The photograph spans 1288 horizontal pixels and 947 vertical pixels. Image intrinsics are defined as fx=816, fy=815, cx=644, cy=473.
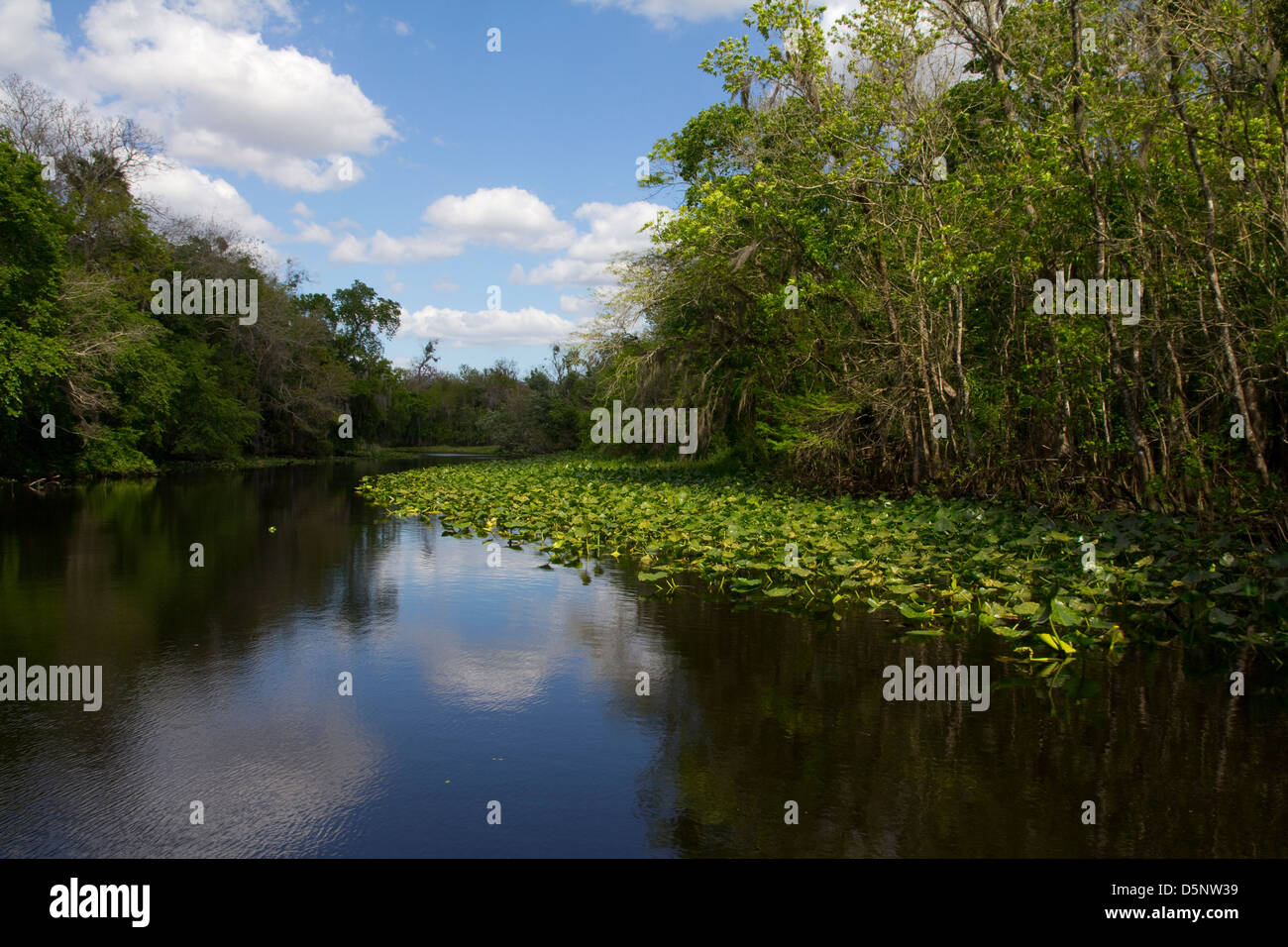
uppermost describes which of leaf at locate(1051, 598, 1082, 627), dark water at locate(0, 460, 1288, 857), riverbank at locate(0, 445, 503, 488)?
riverbank at locate(0, 445, 503, 488)

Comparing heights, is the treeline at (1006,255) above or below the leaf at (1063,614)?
above

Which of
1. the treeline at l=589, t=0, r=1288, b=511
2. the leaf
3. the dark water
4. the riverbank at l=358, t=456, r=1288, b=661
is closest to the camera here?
the dark water

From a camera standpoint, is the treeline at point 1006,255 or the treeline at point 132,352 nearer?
the treeline at point 1006,255

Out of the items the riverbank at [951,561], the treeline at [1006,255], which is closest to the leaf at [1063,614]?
the riverbank at [951,561]

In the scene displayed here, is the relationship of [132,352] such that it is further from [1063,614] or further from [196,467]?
[1063,614]

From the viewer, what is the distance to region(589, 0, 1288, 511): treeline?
941 cm

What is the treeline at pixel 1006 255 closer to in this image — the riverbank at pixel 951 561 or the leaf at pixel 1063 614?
the riverbank at pixel 951 561

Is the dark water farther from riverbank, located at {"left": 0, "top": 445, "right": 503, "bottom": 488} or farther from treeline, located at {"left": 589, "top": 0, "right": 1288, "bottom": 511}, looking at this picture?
riverbank, located at {"left": 0, "top": 445, "right": 503, "bottom": 488}

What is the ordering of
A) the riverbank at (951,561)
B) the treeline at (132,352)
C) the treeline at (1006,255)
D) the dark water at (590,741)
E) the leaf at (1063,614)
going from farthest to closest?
the treeline at (132,352), the treeline at (1006,255), the riverbank at (951,561), the leaf at (1063,614), the dark water at (590,741)

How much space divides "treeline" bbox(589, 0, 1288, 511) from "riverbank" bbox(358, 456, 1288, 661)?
1.51 meters

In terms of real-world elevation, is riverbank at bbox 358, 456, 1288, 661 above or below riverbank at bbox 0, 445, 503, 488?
below

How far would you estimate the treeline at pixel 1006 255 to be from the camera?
941 centimetres

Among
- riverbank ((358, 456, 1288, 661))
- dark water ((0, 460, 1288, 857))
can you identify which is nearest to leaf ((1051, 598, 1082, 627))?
riverbank ((358, 456, 1288, 661))

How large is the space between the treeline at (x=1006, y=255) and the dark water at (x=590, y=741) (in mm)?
5280
